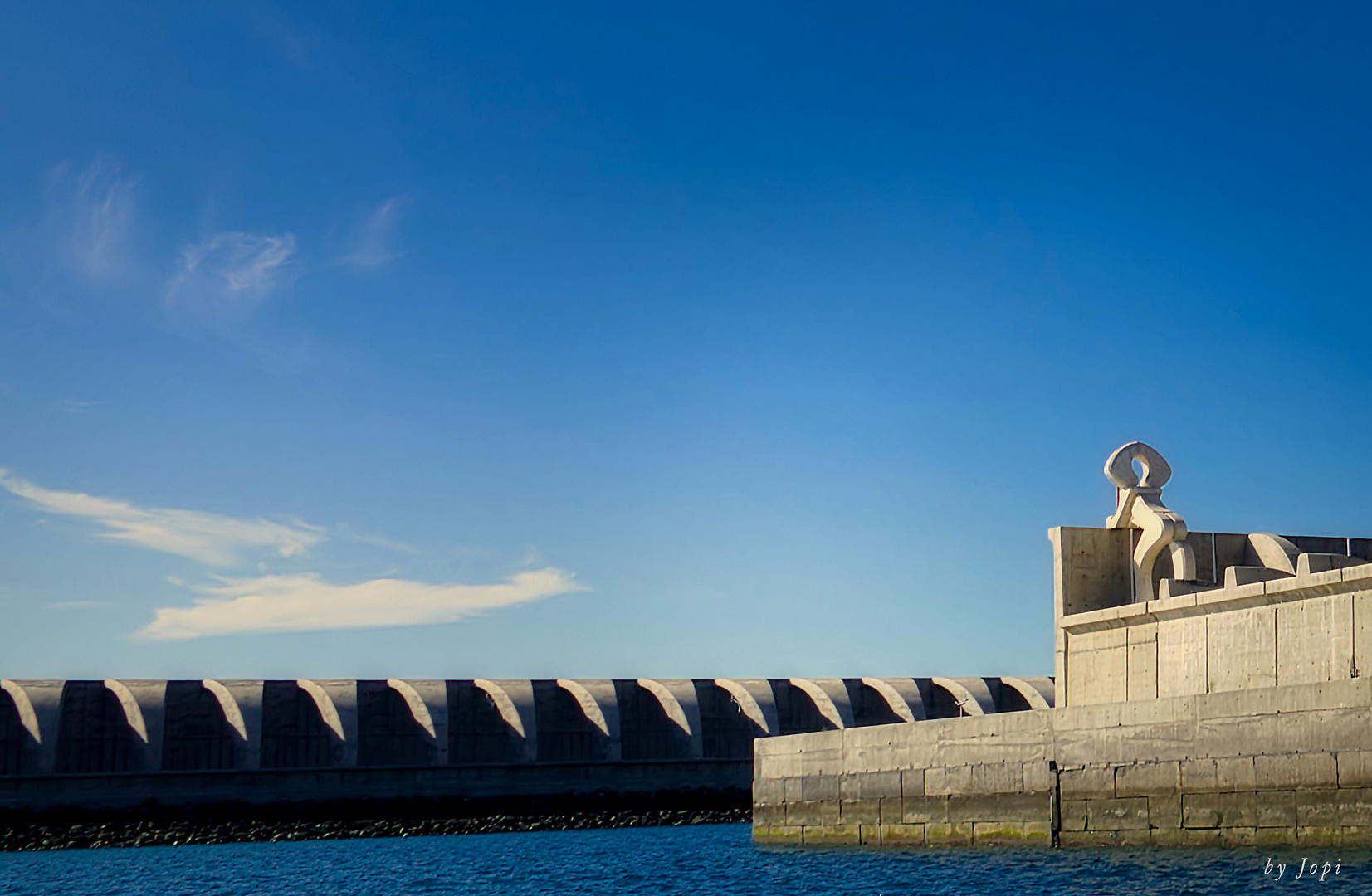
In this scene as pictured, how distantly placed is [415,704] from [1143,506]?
3085cm

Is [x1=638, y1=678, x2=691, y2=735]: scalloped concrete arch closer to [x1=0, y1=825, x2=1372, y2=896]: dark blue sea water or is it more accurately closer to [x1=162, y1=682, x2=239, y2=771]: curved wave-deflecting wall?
[x1=0, y1=825, x2=1372, y2=896]: dark blue sea water

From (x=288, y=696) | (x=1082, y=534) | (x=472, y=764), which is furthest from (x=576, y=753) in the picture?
(x=1082, y=534)

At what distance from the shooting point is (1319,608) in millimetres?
22375

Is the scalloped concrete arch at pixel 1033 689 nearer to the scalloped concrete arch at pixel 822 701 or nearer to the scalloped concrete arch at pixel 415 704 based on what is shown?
the scalloped concrete arch at pixel 822 701

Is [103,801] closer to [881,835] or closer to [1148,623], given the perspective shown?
[881,835]

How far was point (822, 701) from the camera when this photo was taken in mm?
55719

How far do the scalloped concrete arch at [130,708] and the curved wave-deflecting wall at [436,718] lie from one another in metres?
0.05

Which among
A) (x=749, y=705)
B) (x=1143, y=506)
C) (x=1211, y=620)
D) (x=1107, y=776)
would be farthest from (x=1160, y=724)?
(x=749, y=705)

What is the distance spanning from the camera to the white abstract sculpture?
28.1 m

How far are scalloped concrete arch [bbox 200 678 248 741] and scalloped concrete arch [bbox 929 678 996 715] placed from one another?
26.6 metres

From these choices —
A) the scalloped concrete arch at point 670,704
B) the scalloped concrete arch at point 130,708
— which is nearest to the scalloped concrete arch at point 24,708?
the scalloped concrete arch at point 130,708

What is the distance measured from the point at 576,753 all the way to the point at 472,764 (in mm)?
5262

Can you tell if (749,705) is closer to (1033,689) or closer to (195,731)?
(1033,689)

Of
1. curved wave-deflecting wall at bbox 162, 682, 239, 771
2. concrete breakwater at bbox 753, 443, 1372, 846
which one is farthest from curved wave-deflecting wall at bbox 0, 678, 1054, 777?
concrete breakwater at bbox 753, 443, 1372, 846
